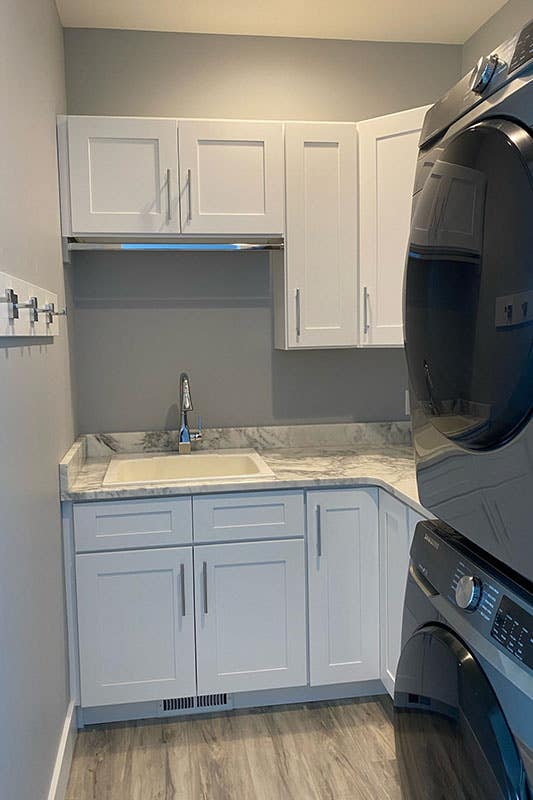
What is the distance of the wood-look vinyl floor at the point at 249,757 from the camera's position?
2.17m

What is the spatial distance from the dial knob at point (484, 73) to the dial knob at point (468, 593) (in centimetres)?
68

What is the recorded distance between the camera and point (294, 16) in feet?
9.17

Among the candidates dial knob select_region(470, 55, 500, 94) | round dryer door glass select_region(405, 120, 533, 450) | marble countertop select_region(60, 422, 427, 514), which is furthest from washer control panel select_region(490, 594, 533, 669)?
marble countertop select_region(60, 422, 427, 514)

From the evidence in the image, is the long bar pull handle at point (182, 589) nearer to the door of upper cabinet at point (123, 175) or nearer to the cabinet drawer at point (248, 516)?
the cabinet drawer at point (248, 516)

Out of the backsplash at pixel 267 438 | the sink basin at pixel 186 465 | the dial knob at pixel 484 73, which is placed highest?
the dial knob at pixel 484 73

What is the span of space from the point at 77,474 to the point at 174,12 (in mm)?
1772

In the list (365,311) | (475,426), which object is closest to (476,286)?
(475,426)

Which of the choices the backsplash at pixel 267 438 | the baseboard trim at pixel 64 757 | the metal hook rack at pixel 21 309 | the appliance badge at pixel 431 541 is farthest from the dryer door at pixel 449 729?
the backsplash at pixel 267 438

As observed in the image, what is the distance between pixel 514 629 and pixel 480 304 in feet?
1.36

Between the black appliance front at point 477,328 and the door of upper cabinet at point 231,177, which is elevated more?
the door of upper cabinet at point 231,177

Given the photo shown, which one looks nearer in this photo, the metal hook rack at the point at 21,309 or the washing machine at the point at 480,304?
the washing machine at the point at 480,304

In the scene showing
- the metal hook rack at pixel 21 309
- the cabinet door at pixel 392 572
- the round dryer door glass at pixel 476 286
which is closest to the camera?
the round dryer door glass at pixel 476 286

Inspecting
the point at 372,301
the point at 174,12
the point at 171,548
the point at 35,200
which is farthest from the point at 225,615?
the point at 174,12

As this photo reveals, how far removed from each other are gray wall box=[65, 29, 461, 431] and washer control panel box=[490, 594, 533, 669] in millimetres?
2212
